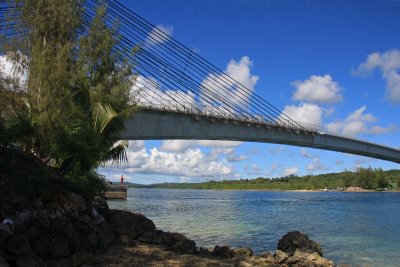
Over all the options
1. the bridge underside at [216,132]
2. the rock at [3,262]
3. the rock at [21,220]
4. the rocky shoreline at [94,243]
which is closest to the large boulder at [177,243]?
the rocky shoreline at [94,243]

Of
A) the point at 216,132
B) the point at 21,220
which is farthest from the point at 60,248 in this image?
the point at 216,132

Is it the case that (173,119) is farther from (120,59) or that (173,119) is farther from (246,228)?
(120,59)

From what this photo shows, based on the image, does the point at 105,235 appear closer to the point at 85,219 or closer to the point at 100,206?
the point at 85,219

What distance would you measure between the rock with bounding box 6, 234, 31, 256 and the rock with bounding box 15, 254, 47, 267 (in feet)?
0.64

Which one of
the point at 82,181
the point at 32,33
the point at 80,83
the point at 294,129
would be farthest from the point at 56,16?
the point at 294,129

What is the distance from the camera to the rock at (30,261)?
36.7 feet

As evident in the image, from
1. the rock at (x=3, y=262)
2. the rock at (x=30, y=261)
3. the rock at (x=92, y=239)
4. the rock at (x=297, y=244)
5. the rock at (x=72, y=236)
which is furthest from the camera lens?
the rock at (x=297, y=244)

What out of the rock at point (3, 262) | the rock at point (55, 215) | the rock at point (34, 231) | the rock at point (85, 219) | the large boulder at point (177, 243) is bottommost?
the large boulder at point (177, 243)

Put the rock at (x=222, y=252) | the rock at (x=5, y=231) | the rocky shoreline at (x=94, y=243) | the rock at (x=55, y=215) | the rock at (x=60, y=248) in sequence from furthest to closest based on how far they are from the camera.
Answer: the rock at (x=222, y=252), the rock at (x=55, y=215), the rock at (x=60, y=248), the rocky shoreline at (x=94, y=243), the rock at (x=5, y=231)

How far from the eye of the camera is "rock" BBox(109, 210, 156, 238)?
16.5 metres

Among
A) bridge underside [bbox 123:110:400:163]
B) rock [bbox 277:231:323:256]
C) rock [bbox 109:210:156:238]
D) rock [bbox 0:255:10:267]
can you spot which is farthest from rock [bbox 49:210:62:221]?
bridge underside [bbox 123:110:400:163]

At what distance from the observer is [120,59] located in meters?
21.6

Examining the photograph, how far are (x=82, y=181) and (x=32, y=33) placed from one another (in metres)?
7.68

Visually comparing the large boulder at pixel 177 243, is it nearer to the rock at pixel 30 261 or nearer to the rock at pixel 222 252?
the rock at pixel 222 252
